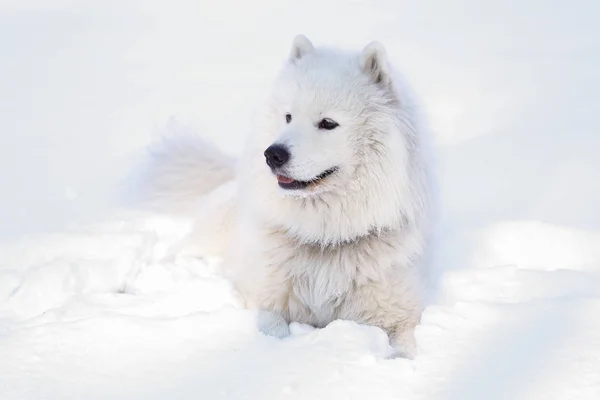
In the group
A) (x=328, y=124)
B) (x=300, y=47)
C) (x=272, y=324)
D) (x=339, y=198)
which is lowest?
(x=272, y=324)

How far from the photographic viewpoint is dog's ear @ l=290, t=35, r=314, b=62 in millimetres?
3506

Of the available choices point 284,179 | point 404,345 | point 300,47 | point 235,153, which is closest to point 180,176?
point 235,153

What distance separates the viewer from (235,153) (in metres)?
5.43

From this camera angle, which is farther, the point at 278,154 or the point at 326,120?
the point at 326,120

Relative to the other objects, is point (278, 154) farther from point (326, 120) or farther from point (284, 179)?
point (326, 120)

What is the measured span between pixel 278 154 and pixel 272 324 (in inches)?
30.2

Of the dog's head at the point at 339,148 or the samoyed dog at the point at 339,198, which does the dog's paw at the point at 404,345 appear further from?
the dog's head at the point at 339,148

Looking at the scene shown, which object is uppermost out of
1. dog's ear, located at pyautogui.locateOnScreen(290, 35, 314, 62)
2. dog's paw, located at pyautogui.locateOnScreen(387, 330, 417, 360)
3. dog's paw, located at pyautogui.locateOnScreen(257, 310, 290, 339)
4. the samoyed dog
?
dog's ear, located at pyautogui.locateOnScreen(290, 35, 314, 62)

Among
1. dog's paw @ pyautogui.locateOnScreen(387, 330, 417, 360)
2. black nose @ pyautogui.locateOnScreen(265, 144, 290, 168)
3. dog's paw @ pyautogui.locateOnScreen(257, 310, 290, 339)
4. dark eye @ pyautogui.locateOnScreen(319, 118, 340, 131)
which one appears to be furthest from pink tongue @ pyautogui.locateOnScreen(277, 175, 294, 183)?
dog's paw @ pyautogui.locateOnScreen(387, 330, 417, 360)

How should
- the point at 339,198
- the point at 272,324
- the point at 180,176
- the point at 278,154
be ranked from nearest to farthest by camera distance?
1. the point at 278,154
2. the point at 272,324
3. the point at 339,198
4. the point at 180,176

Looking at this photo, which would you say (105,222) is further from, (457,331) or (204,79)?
(204,79)

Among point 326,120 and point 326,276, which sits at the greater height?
point 326,120

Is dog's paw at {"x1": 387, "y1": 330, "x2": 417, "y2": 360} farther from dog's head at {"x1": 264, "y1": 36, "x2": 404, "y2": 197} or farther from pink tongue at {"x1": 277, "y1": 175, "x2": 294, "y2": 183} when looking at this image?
pink tongue at {"x1": 277, "y1": 175, "x2": 294, "y2": 183}

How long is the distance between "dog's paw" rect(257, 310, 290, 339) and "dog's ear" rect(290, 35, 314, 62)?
1.28 m
